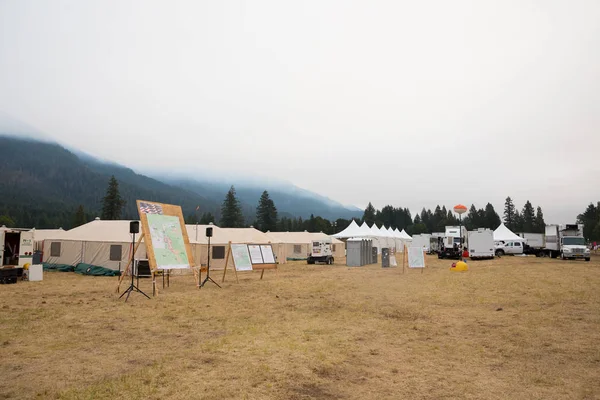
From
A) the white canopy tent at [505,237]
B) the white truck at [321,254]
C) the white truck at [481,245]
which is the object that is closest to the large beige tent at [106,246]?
the white truck at [321,254]

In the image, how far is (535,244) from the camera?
4553 cm

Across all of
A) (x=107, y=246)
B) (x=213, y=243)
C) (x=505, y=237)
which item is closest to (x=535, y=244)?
(x=505, y=237)

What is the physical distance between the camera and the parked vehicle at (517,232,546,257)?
4444 cm

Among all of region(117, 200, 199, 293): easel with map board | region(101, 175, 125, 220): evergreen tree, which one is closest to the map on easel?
region(117, 200, 199, 293): easel with map board

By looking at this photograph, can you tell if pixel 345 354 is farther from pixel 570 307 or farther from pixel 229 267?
pixel 229 267

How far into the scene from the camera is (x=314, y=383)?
5.21 m

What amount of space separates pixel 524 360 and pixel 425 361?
61.7 inches

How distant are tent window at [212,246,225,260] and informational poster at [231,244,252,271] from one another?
9.09 m

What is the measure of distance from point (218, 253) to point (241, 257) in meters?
9.96

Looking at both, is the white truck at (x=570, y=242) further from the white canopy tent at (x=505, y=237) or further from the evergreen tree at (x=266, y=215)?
the evergreen tree at (x=266, y=215)

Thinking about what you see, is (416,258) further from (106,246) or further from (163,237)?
(106,246)

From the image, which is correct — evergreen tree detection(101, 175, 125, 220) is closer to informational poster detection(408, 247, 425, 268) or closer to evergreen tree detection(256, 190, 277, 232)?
evergreen tree detection(256, 190, 277, 232)

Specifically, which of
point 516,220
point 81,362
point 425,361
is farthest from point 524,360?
point 516,220

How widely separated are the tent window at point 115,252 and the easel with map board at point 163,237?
39.3 ft
